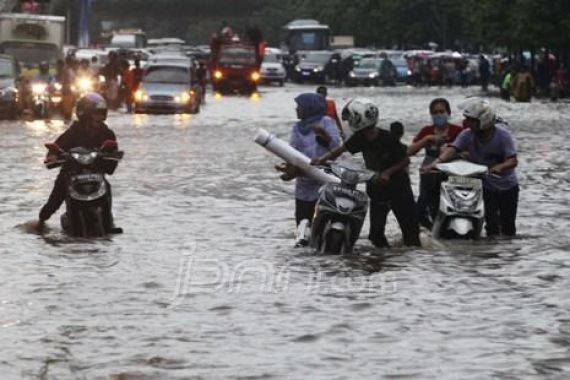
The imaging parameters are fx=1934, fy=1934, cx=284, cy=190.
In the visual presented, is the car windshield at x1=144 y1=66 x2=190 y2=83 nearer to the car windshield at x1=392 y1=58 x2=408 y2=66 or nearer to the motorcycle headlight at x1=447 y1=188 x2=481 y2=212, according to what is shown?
the motorcycle headlight at x1=447 y1=188 x2=481 y2=212

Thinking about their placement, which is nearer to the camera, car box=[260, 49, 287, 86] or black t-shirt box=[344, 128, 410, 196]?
black t-shirt box=[344, 128, 410, 196]

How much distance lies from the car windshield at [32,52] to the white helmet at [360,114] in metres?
39.8

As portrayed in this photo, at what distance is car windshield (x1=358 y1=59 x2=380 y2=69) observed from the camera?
87.1m

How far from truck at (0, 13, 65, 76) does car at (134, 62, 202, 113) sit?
14.2ft

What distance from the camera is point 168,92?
1978 inches

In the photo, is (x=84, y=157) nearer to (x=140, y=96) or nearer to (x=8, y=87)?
(x=8, y=87)

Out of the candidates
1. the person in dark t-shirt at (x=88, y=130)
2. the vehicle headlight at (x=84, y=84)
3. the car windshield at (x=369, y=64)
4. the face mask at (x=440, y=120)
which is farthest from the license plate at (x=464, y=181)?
the car windshield at (x=369, y=64)

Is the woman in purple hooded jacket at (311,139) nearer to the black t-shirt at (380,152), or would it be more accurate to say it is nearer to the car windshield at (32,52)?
the black t-shirt at (380,152)

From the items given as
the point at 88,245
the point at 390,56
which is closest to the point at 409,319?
the point at 88,245

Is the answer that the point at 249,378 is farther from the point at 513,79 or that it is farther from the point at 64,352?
the point at 513,79

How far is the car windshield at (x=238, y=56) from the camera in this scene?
73.3m

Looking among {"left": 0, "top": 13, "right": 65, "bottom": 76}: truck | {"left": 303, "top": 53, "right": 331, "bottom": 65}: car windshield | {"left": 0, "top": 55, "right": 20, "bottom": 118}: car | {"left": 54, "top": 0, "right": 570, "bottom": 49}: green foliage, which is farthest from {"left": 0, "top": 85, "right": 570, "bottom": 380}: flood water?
{"left": 303, "top": 53, "right": 331, "bottom": 65}: car windshield

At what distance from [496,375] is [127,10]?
162 m

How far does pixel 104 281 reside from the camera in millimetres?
14016
